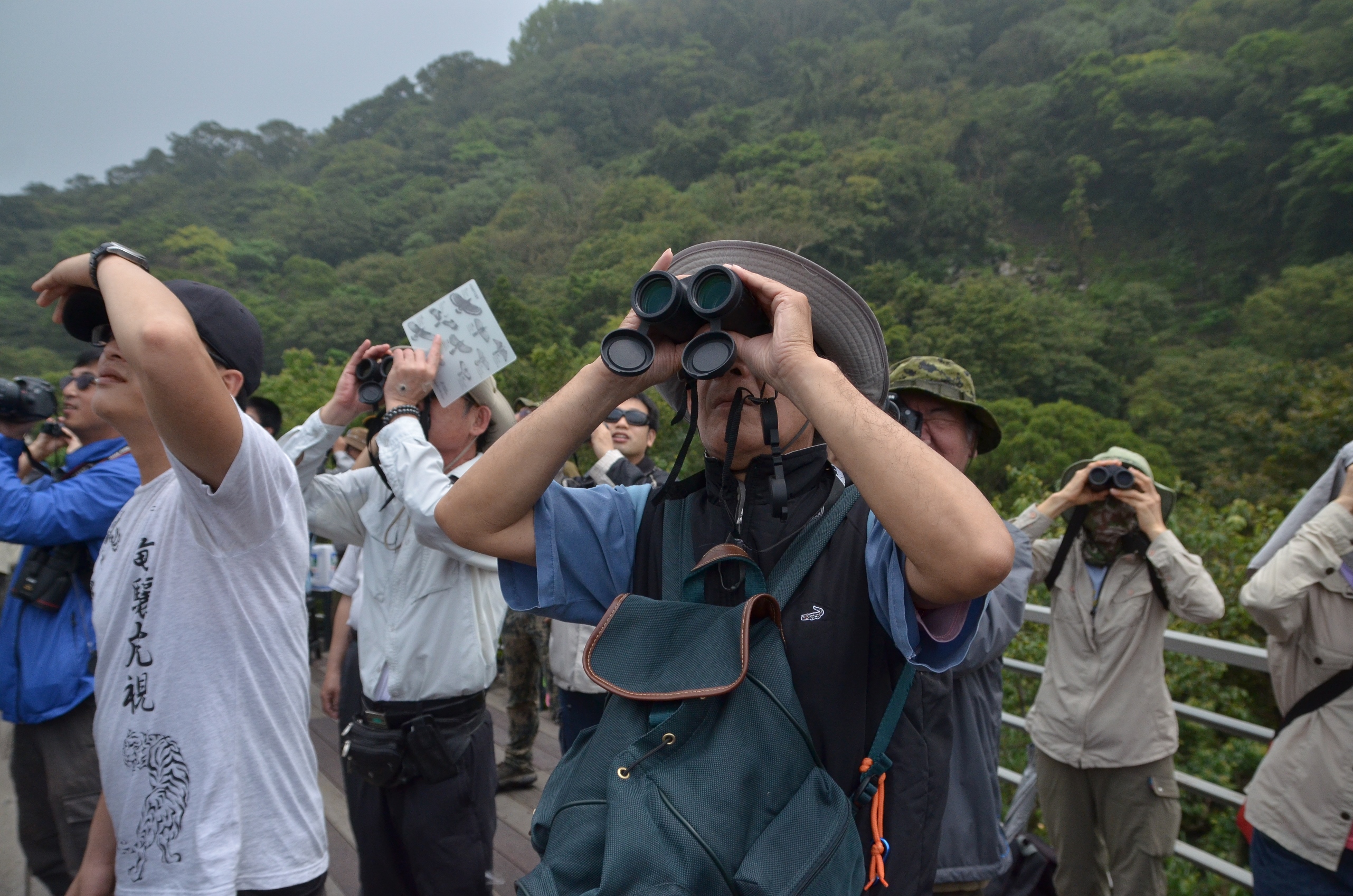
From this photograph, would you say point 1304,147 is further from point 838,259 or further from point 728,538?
point 728,538

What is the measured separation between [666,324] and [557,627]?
8.70ft

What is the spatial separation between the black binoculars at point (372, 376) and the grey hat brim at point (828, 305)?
62.2 inches

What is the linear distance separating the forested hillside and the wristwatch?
4280mm

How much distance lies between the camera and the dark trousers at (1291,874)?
2.18 metres

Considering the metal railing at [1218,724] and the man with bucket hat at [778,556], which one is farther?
the metal railing at [1218,724]

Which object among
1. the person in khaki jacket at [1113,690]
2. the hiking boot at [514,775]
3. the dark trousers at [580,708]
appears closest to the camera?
the person in khaki jacket at [1113,690]

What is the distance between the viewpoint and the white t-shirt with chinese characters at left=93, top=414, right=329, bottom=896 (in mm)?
1594

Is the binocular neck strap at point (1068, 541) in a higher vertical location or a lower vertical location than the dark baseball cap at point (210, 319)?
lower

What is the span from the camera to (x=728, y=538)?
1393 millimetres

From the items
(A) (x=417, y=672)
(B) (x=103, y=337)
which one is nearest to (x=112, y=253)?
(B) (x=103, y=337)

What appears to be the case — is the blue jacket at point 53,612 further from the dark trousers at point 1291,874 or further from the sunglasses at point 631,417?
the dark trousers at point 1291,874

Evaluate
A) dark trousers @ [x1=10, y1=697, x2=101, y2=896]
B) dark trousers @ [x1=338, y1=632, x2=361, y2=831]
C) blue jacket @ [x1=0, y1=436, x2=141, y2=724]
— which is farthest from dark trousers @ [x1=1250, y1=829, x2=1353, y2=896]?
blue jacket @ [x1=0, y1=436, x2=141, y2=724]

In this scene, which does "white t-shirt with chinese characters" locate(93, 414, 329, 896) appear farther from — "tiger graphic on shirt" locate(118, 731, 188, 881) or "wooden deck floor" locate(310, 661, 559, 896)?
"wooden deck floor" locate(310, 661, 559, 896)

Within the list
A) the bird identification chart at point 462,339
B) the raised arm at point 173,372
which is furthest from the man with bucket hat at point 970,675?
the raised arm at point 173,372
